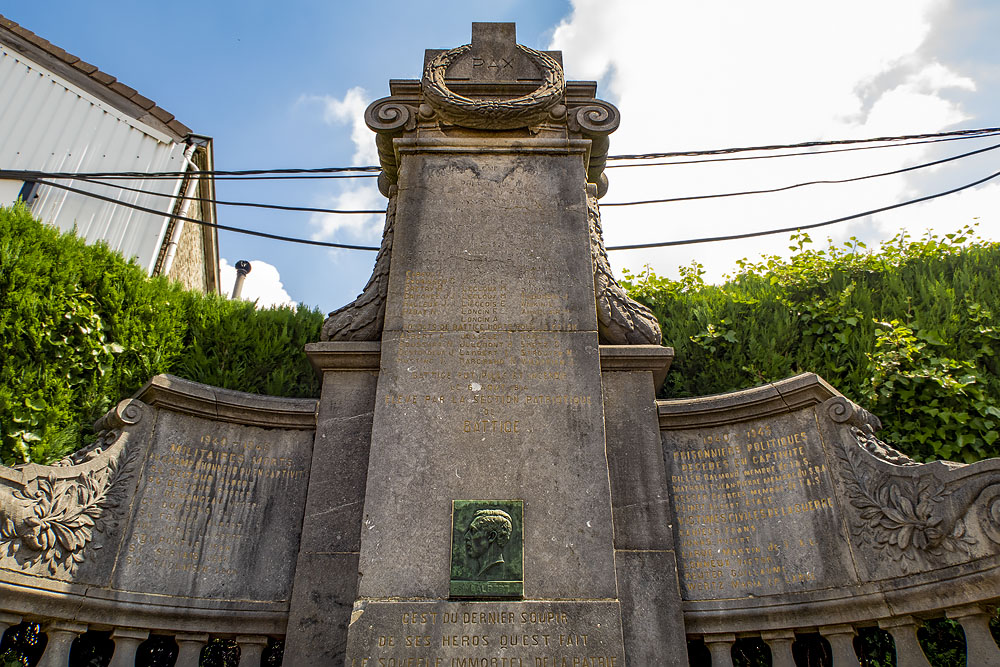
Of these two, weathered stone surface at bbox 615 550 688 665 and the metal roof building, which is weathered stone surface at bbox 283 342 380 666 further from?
the metal roof building

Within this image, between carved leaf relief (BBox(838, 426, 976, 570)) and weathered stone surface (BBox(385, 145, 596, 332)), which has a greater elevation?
weathered stone surface (BBox(385, 145, 596, 332))

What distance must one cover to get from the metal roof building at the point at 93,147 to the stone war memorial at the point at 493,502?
22.4 feet

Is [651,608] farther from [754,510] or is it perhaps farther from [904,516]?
[904,516]

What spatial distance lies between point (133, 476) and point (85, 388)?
1.45 meters

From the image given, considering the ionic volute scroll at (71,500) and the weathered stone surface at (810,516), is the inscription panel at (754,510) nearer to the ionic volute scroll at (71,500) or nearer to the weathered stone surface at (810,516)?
the weathered stone surface at (810,516)

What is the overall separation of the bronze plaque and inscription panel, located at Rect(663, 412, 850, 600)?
162cm

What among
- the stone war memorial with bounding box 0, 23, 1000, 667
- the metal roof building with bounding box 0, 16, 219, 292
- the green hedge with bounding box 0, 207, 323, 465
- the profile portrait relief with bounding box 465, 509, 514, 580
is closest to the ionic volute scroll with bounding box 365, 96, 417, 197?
the stone war memorial with bounding box 0, 23, 1000, 667

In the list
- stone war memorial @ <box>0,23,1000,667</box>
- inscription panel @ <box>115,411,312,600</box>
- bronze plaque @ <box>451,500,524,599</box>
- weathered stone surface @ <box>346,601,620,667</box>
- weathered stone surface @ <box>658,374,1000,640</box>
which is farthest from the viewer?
inscription panel @ <box>115,411,312,600</box>

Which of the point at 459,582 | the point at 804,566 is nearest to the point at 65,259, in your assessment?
the point at 459,582

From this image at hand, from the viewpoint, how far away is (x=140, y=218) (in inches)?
478

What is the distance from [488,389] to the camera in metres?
5.80

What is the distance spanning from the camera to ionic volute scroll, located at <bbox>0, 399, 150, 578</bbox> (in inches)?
204

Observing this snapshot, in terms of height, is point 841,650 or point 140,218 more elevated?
point 140,218

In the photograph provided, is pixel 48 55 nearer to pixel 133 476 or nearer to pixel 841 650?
pixel 133 476
